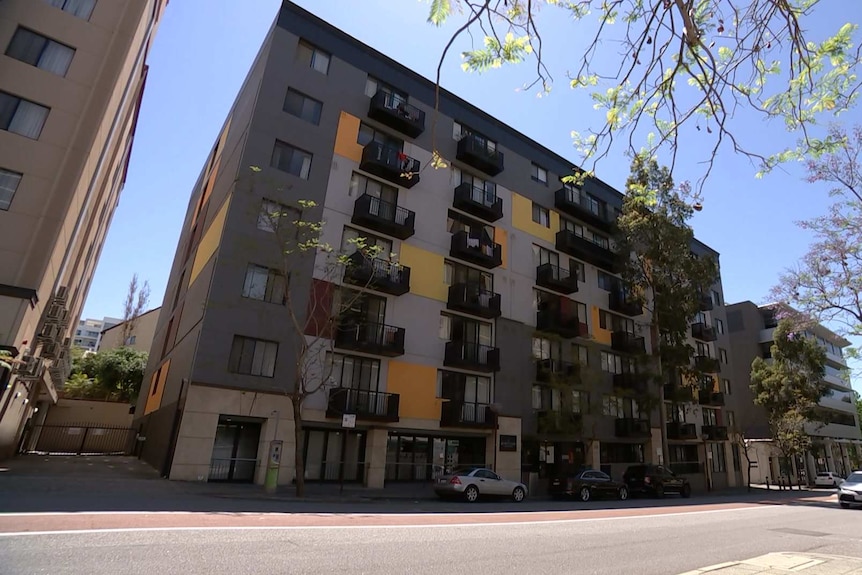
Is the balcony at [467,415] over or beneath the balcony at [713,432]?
beneath

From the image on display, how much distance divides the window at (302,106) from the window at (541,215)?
16.5m

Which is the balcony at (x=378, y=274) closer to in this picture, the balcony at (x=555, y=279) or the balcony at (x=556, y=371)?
the balcony at (x=556, y=371)

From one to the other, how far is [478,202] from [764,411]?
4373cm

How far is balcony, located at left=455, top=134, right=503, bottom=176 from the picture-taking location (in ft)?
97.6

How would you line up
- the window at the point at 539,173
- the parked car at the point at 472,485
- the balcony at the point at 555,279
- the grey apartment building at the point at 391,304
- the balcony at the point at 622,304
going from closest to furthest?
the parked car at the point at 472,485 → the grey apartment building at the point at 391,304 → the balcony at the point at 555,279 → the window at the point at 539,173 → the balcony at the point at 622,304

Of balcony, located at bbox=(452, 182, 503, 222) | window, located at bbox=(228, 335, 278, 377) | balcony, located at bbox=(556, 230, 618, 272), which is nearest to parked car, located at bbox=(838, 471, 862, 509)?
balcony, located at bbox=(556, 230, 618, 272)

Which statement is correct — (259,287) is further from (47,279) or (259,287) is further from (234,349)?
(47,279)

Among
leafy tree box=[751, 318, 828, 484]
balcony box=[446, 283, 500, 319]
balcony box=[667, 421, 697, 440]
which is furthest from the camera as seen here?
leafy tree box=[751, 318, 828, 484]

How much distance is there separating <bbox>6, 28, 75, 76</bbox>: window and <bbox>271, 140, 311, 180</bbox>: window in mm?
8366

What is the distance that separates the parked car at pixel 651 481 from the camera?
2694cm

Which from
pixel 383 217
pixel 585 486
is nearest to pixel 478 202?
pixel 383 217

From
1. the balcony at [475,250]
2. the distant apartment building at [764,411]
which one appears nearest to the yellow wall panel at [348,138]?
the balcony at [475,250]

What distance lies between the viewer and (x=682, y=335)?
112 ft

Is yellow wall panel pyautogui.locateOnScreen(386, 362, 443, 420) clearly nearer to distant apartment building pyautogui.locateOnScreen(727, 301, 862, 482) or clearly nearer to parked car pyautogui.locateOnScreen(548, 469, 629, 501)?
parked car pyautogui.locateOnScreen(548, 469, 629, 501)
